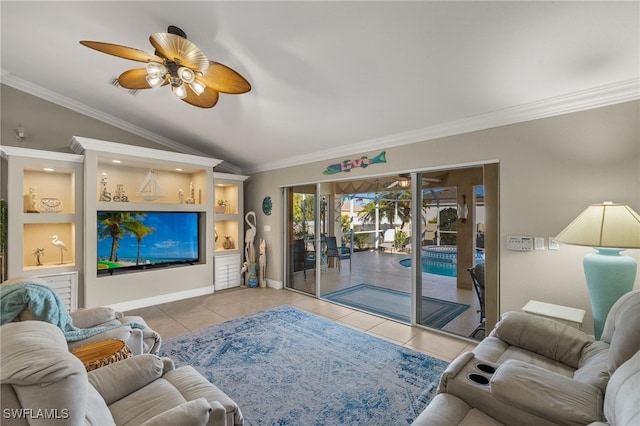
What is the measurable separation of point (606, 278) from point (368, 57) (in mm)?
2556

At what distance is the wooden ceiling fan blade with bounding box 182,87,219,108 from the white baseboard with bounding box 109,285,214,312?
3.39 m

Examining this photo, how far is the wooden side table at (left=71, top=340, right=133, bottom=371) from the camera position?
5.56 ft

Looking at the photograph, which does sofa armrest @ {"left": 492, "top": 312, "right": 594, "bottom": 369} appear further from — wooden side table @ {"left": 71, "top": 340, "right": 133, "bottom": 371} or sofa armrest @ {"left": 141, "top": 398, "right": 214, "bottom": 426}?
wooden side table @ {"left": 71, "top": 340, "right": 133, "bottom": 371}

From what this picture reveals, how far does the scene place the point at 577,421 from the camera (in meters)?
1.15

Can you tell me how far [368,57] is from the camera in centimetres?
250

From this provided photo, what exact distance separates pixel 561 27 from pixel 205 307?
508cm

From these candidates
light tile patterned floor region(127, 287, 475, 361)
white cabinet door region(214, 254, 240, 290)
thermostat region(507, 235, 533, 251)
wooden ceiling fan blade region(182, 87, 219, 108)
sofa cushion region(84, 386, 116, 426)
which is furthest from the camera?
white cabinet door region(214, 254, 240, 290)

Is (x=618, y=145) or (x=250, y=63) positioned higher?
(x=250, y=63)

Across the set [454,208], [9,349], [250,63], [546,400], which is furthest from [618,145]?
[9,349]

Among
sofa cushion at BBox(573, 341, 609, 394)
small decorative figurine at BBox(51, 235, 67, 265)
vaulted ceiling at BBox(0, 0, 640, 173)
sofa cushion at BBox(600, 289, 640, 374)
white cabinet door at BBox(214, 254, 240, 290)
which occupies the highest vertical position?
vaulted ceiling at BBox(0, 0, 640, 173)

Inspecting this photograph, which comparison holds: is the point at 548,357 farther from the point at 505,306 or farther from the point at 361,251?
the point at 361,251

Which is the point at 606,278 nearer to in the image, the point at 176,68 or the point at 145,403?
the point at 145,403

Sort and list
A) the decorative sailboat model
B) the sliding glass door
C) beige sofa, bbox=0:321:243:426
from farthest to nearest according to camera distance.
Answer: the decorative sailboat model → the sliding glass door → beige sofa, bbox=0:321:243:426

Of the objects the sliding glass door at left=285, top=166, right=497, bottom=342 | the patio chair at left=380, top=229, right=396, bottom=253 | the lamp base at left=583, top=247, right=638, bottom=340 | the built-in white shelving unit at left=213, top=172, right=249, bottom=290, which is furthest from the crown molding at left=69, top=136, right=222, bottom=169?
the lamp base at left=583, top=247, right=638, bottom=340
